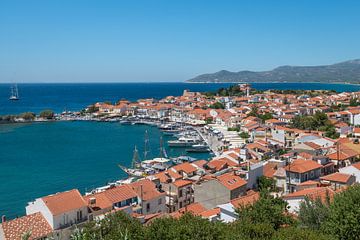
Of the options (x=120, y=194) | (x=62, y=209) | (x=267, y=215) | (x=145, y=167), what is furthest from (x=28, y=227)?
(x=145, y=167)

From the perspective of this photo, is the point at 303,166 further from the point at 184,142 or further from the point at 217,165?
the point at 184,142

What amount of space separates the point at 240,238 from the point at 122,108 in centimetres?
7563

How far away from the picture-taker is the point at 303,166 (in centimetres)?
2509

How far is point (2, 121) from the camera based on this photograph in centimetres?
7425

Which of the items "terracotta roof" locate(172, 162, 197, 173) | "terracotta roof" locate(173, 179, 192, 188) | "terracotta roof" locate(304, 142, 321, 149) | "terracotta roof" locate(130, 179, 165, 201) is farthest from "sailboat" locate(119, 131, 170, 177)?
"terracotta roof" locate(304, 142, 321, 149)

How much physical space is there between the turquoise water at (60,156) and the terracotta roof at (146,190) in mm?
9008

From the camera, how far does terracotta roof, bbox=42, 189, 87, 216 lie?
1703 cm

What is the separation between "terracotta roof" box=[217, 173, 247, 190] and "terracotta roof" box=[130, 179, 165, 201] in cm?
372

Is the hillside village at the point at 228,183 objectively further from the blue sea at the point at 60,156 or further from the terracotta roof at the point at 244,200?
the blue sea at the point at 60,156

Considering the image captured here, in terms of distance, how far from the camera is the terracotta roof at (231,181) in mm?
21906

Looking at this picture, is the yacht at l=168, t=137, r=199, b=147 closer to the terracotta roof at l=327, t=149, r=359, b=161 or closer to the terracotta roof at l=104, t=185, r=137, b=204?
the terracotta roof at l=327, t=149, r=359, b=161

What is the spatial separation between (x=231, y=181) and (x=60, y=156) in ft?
89.9

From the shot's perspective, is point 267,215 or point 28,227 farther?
point 28,227

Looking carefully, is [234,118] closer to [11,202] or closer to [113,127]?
[113,127]
